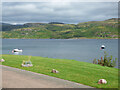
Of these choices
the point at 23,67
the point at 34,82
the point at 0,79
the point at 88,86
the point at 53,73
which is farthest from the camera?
the point at 23,67

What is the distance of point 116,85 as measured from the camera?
14.6 meters

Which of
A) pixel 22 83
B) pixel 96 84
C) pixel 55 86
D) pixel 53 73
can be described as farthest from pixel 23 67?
pixel 96 84

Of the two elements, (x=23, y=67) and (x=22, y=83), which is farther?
(x=23, y=67)

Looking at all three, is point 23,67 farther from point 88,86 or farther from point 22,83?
point 88,86

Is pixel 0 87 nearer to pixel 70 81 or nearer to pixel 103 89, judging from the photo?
pixel 70 81

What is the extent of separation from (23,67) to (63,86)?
10.6 m

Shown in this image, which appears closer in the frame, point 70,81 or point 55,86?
point 55,86

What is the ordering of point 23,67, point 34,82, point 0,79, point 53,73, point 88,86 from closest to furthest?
point 88,86
point 34,82
point 0,79
point 53,73
point 23,67

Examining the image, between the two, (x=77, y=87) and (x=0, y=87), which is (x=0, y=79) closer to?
(x=0, y=87)

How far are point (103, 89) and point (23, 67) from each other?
42.7 ft

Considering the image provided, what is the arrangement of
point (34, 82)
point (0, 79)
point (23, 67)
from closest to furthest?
point (34, 82), point (0, 79), point (23, 67)

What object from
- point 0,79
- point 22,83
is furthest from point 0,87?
point 0,79

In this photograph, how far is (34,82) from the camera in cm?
1517

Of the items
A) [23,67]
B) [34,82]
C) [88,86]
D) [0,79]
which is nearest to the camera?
[88,86]
